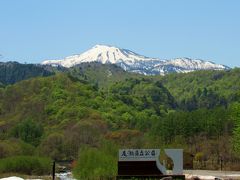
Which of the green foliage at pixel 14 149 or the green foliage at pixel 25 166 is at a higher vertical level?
the green foliage at pixel 14 149

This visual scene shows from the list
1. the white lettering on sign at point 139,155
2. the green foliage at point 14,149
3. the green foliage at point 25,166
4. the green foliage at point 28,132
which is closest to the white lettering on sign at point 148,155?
the white lettering on sign at point 139,155

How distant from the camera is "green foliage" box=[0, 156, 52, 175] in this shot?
9811 centimetres

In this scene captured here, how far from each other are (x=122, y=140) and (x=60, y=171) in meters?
32.2

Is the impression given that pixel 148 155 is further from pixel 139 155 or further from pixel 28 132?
pixel 28 132

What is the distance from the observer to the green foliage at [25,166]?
322ft

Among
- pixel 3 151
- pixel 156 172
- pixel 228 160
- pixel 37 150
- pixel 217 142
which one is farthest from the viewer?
pixel 37 150

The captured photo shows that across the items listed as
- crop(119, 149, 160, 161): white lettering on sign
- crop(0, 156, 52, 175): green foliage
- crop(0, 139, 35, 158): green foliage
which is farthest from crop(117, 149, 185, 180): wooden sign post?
crop(0, 139, 35, 158): green foliage

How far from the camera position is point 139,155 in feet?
166

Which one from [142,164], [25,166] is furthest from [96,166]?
[25,166]

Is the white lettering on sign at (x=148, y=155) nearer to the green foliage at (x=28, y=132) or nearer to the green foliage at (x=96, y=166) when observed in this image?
the green foliage at (x=96, y=166)

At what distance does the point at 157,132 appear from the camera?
146375mm

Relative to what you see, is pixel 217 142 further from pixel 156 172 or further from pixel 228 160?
pixel 156 172

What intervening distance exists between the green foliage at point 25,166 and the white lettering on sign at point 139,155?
49.9 metres

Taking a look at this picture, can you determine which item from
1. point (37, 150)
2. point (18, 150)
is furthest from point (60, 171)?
point (37, 150)
